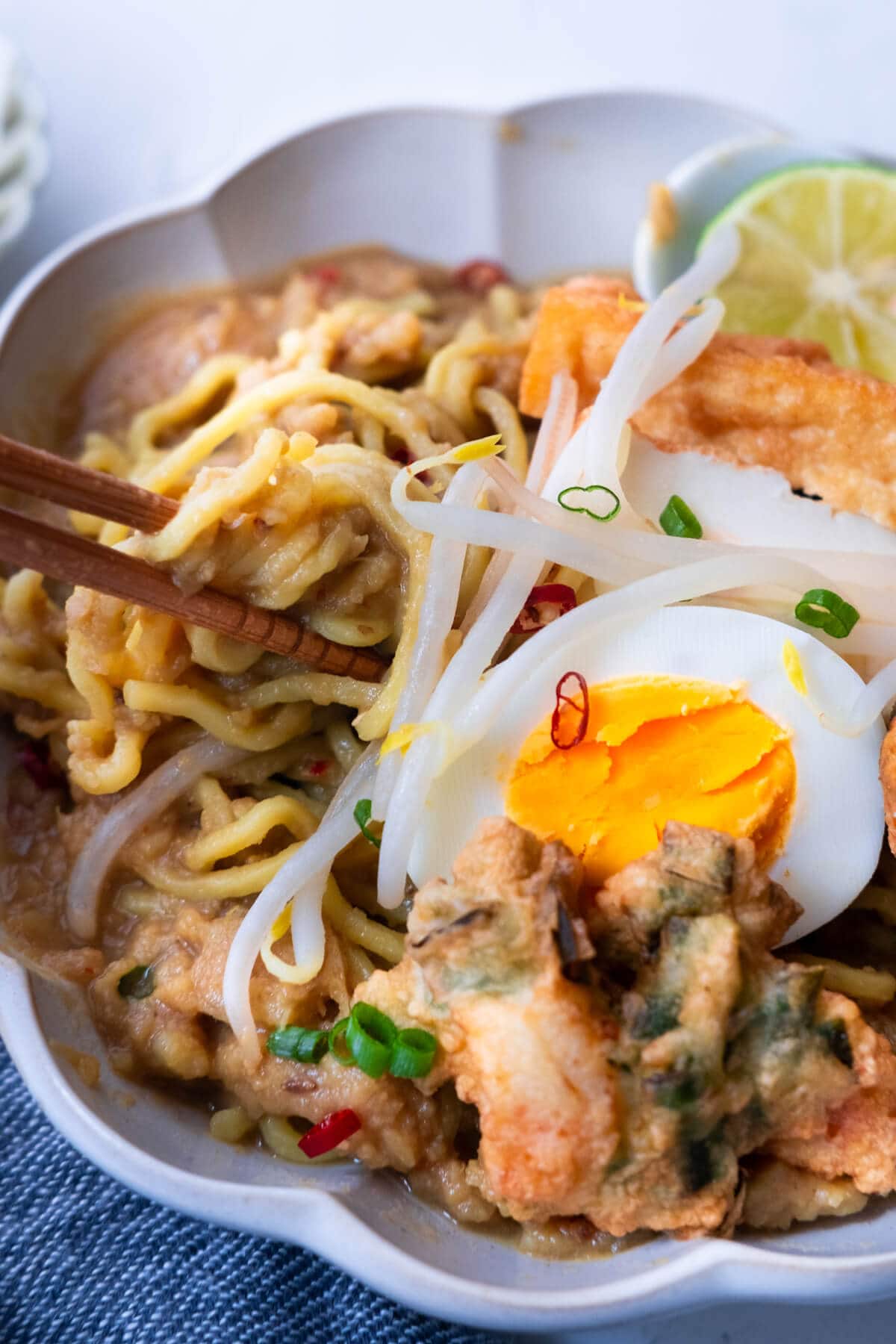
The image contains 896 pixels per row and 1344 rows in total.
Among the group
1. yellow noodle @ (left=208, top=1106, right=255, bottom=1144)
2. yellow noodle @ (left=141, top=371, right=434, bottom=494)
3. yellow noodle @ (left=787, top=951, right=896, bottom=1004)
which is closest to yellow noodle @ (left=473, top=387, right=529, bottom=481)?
yellow noodle @ (left=141, top=371, right=434, bottom=494)

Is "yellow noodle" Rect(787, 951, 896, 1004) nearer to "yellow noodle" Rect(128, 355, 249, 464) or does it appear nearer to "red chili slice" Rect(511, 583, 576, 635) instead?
"red chili slice" Rect(511, 583, 576, 635)

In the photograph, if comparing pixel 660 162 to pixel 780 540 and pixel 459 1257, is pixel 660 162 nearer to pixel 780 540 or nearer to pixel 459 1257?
pixel 780 540

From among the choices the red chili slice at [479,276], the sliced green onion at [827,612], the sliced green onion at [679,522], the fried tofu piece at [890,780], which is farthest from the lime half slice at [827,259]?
the fried tofu piece at [890,780]

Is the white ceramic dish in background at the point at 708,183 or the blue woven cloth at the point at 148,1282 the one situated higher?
the white ceramic dish in background at the point at 708,183

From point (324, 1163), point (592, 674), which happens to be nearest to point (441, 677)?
point (592, 674)

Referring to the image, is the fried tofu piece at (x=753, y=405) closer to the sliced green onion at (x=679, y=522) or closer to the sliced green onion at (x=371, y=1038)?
the sliced green onion at (x=679, y=522)

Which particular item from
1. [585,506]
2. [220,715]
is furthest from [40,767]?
[585,506]
